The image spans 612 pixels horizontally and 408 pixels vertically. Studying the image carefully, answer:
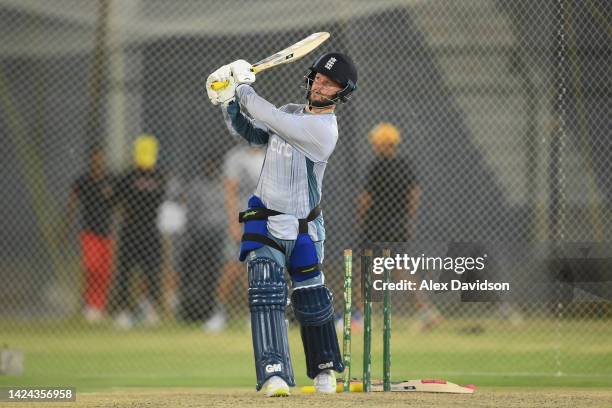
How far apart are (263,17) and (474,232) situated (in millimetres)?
2756

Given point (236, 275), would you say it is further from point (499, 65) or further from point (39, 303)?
point (499, 65)

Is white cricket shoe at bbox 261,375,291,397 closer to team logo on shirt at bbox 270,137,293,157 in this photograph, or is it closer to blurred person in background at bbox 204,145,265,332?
team logo on shirt at bbox 270,137,293,157

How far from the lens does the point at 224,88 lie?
7.08 metres

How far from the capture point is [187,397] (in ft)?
25.1

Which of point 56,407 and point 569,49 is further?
point 569,49

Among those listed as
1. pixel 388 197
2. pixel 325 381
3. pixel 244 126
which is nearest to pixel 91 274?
pixel 388 197

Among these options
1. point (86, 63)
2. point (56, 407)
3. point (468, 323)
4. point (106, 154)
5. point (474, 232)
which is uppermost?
point (86, 63)

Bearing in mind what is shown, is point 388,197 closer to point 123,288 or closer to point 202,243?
point 202,243

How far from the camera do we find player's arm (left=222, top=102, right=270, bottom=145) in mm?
7199

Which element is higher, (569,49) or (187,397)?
(569,49)

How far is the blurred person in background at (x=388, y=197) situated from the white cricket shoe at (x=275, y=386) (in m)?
4.28

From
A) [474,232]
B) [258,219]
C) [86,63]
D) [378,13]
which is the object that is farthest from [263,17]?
[258,219]

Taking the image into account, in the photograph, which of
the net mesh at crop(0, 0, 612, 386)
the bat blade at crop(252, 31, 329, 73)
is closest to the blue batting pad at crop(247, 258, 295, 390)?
the bat blade at crop(252, 31, 329, 73)

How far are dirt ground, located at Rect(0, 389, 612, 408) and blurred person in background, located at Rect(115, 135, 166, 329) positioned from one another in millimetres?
3647
